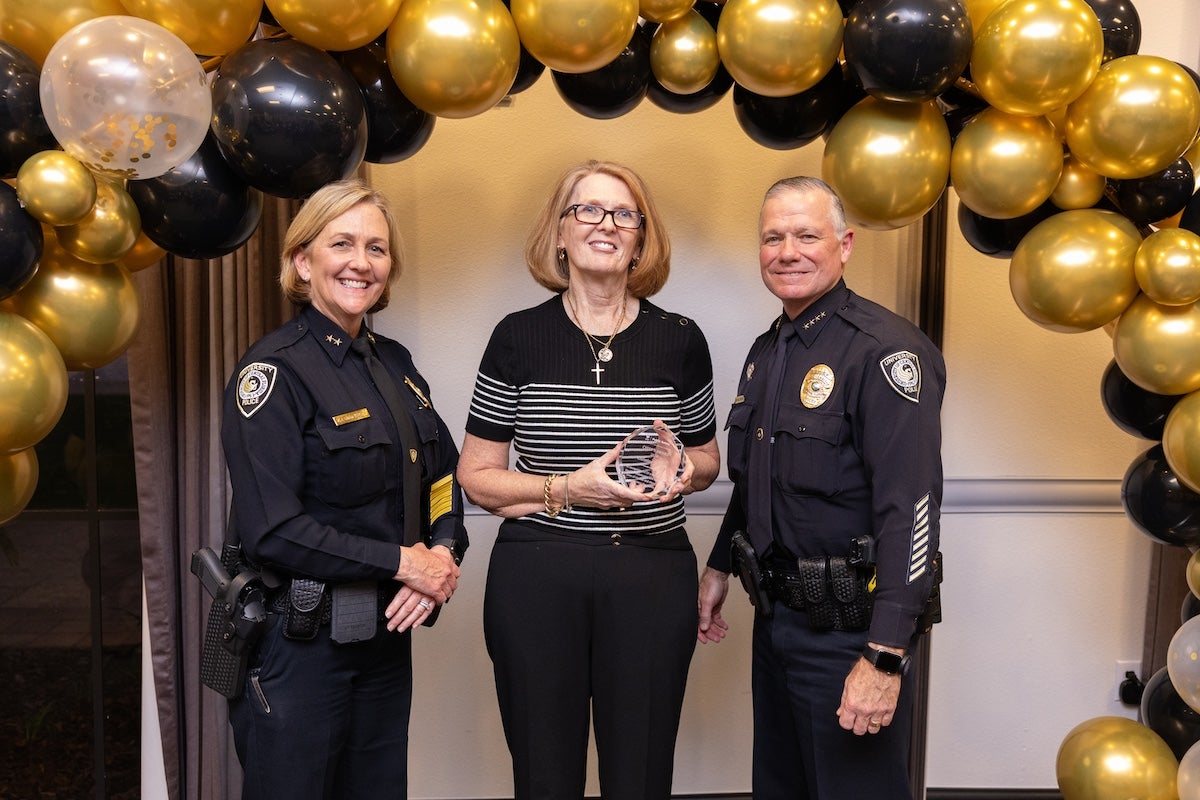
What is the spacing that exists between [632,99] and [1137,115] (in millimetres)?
836

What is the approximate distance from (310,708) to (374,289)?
0.79 metres

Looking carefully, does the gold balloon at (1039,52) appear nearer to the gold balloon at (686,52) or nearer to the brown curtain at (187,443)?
the gold balloon at (686,52)

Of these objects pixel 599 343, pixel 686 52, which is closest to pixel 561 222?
pixel 599 343

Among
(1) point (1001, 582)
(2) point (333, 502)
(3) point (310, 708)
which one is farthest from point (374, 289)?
(1) point (1001, 582)

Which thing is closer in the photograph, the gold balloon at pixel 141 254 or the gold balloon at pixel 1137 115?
the gold balloon at pixel 1137 115

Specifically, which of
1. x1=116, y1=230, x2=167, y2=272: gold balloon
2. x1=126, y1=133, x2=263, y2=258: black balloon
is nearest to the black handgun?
x1=126, y1=133, x2=263, y2=258: black balloon

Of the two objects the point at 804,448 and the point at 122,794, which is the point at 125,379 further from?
the point at 804,448

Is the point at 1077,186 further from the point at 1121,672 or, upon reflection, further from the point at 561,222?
the point at 1121,672

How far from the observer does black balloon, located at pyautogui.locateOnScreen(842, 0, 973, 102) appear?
5.17 ft

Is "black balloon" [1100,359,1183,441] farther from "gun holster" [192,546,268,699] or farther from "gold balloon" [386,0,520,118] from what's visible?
"gun holster" [192,546,268,699]

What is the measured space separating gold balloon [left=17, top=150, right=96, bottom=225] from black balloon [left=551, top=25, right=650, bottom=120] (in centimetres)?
80

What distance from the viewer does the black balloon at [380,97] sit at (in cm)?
173

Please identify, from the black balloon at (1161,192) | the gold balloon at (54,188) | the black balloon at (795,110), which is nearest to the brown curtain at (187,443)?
the gold balloon at (54,188)

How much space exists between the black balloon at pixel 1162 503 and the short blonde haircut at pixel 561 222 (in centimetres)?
100
